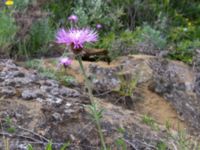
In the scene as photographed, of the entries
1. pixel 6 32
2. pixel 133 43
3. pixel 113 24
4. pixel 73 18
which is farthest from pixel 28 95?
pixel 113 24

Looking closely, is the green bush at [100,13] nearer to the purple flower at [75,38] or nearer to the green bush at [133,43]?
the green bush at [133,43]

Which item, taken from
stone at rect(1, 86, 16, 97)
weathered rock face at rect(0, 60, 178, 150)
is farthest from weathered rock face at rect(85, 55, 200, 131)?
stone at rect(1, 86, 16, 97)

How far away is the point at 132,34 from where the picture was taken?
566 cm

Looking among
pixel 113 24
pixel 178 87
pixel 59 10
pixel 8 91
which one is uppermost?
pixel 8 91

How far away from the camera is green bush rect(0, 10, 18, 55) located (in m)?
4.39

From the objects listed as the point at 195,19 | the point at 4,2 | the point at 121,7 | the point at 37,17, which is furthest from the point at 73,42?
the point at 195,19

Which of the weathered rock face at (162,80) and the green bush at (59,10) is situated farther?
the green bush at (59,10)

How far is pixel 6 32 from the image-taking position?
4.49m

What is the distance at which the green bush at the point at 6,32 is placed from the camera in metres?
4.39

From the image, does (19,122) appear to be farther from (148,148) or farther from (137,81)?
(137,81)

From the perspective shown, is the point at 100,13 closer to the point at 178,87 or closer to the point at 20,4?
the point at 20,4

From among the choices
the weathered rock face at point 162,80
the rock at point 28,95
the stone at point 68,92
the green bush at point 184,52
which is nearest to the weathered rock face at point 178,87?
the weathered rock face at point 162,80

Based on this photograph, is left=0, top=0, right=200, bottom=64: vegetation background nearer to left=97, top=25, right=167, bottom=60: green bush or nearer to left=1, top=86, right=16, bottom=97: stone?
left=97, top=25, right=167, bottom=60: green bush

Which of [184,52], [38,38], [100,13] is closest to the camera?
[38,38]
